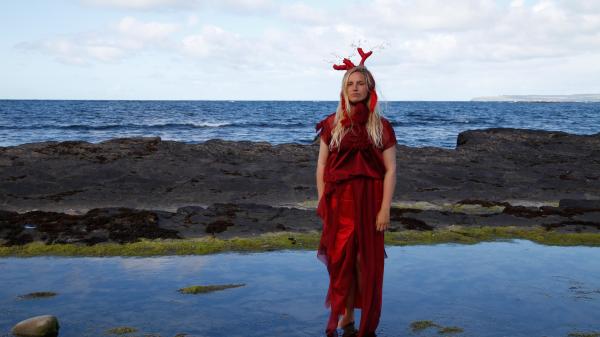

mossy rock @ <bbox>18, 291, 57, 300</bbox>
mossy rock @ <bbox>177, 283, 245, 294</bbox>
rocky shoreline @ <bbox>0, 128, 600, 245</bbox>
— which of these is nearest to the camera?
mossy rock @ <bbox>18, 291, 57, 300</bbox>

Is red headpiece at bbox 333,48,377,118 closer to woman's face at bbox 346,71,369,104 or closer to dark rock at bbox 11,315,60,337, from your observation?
woman's face at bbox 346,71,369,104

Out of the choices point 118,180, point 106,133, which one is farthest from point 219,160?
point 106,133

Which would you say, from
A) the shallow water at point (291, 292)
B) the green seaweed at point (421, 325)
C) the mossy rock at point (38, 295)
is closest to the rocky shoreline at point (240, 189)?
the shallow water at point (291, 292)

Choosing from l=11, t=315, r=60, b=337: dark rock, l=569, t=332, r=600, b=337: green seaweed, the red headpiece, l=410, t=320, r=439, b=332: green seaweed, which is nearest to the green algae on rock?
l=410, t=320, r=439, b=332: green seaweed

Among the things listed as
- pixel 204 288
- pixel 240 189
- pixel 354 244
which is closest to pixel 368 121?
pixel 354 244

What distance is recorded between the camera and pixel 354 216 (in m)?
5.32

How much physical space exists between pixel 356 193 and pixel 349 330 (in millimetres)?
1213

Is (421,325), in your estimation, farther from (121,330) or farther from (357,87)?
(121,330)

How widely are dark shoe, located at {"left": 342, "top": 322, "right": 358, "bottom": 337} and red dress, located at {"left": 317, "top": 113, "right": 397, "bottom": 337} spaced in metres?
0.12

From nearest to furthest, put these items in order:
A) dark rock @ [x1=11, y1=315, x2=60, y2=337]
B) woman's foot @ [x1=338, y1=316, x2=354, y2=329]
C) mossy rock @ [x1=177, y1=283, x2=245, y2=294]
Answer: dark rock @ [x1=11, y1=315, x2=60, y2=337], woman's foot @ [x1=338, y1=316, x2=354, y2=329], mossy rock @ [x1=177, y1=283, x2=245, y2=294]

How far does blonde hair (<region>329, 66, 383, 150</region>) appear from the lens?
5227 mm

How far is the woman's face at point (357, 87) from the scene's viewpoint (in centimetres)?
527

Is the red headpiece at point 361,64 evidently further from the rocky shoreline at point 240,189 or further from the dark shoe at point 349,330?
the rocky shoreline at point 240,189

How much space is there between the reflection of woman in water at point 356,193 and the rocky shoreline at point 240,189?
432 cm
